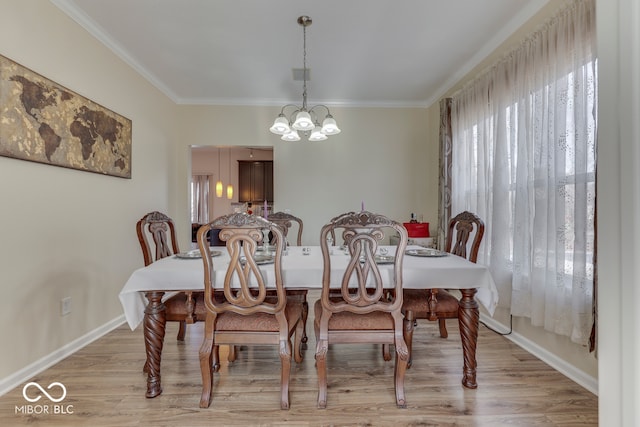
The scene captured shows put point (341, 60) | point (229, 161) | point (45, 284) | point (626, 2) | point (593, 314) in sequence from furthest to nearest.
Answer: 1. point (229, 161)
2. point (341, 60)
3. point (45, 284)
4. point (593, 314)
5. point (626, 2)

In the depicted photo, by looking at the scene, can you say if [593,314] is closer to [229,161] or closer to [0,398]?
[0,398]

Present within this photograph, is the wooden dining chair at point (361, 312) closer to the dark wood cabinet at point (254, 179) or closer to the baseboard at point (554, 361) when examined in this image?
the baseboard at point (554, 361)

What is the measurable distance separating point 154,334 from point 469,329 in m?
1.86

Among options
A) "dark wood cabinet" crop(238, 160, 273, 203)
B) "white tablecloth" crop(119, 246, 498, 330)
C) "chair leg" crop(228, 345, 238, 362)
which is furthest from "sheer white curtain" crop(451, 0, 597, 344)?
"dark wood cabinet" crop(238, 160, 273, 203)

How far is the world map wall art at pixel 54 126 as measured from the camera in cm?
183

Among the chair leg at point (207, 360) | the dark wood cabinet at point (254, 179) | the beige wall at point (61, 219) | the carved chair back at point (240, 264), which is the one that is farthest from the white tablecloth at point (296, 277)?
the dark wood cabinet at point (254, 179)

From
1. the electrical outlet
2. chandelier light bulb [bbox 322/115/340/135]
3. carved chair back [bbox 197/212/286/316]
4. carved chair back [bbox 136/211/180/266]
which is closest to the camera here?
carved chair back [bbox 197/212/286/316]

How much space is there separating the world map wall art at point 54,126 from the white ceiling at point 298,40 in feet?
2.27

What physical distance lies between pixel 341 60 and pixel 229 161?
5.72m

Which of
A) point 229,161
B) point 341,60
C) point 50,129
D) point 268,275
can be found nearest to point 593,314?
point 268,275

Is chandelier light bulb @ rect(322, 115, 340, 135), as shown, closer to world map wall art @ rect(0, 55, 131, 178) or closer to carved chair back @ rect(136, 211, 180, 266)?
carved chair back @ rect(136, 211, 180, 266)

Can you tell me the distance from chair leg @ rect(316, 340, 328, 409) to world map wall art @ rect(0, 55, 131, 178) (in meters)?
2.20

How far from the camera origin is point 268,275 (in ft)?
5.60

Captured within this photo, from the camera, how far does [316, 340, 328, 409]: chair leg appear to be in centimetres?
165
